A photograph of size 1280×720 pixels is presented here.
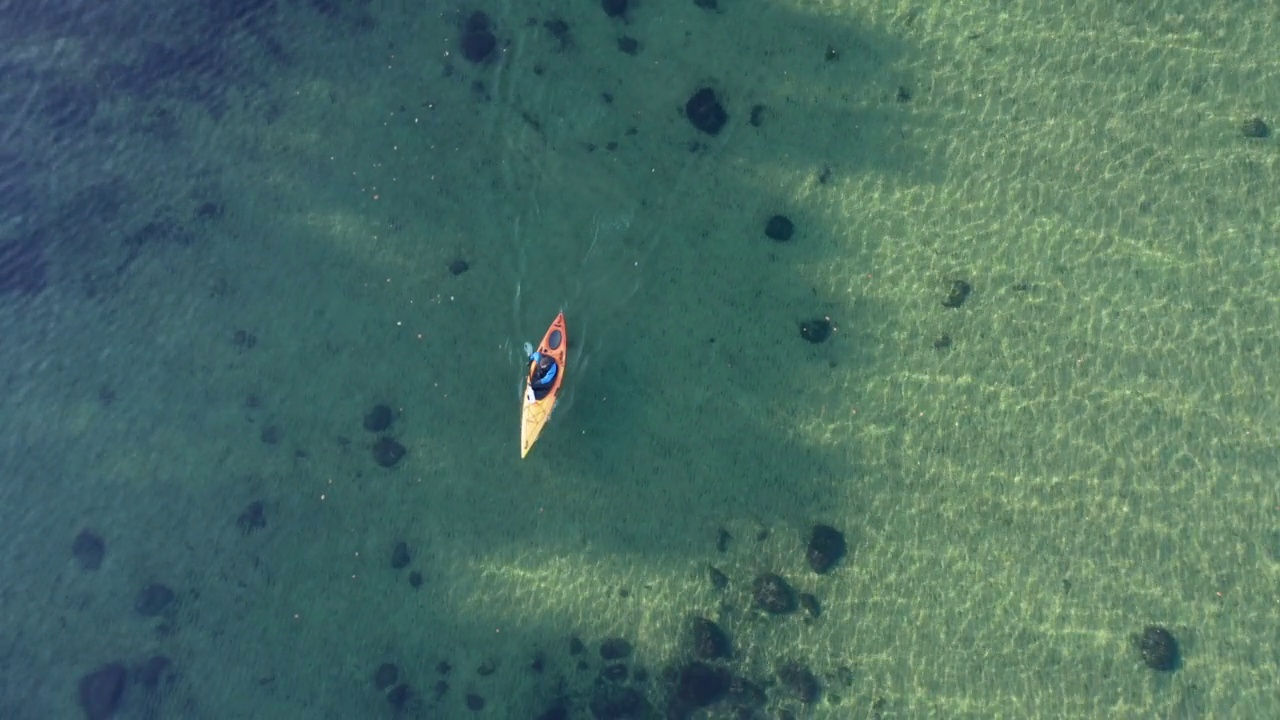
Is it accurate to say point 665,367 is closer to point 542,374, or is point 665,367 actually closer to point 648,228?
point 542,374

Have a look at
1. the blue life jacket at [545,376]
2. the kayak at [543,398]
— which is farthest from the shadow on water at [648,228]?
the blue life jacket at [545,376]

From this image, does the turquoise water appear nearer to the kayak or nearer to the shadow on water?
the shadow on water

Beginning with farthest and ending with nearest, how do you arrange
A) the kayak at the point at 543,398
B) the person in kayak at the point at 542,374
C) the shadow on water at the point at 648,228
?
the shadow on water at the point at 648,228
the kayak at the point at 543,398
the person in kayak at the point at 542,374

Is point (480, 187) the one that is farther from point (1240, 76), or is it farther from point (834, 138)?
point (1240, 76)

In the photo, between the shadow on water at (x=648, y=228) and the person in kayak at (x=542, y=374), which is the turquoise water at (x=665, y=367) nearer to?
the shadow on water at (x=648, y=228)

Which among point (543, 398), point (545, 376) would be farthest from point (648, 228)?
point (543, 398)

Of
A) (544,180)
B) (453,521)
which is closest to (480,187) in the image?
(544,180)
